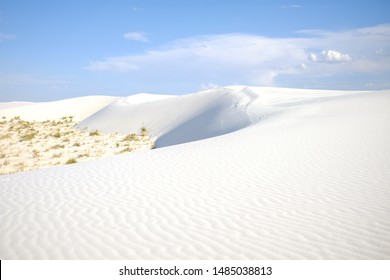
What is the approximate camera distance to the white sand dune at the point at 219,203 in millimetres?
3312

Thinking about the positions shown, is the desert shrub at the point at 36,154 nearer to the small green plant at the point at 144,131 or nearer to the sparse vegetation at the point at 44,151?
the sparse vegetation at the point at 44,151

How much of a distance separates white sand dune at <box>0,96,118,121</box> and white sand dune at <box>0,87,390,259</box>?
35.5m

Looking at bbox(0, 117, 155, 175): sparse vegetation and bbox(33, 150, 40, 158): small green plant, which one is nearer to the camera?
bbox(0, 117, 155, 175): sparse vegetation

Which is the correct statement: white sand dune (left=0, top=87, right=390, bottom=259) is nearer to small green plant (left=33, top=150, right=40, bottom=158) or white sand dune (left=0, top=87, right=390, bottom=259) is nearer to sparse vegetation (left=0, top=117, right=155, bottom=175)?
sparse vegetation (left=0, top=117, right=155, bottom=175)

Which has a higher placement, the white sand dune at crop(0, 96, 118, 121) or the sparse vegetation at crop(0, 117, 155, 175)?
the white sand dune at crop(0, 96, 118, 121)

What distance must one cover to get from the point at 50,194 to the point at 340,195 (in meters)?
4.95

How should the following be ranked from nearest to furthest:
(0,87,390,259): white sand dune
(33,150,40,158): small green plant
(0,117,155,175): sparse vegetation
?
(0,87,390,259): white sand dune
(0,117,155,175): sparse vegetation
(33,150,40,158): small green plant

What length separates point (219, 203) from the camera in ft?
14.9

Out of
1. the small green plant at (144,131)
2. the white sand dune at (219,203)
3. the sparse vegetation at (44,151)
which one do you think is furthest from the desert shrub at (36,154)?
the small green plant at (144,131)

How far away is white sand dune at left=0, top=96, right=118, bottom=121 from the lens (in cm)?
3988

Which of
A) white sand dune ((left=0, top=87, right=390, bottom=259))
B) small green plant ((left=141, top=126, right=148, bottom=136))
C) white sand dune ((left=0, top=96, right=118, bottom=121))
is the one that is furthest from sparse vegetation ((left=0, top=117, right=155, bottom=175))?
white sand dune ((left=0, top=96, right=118, bottom=121))

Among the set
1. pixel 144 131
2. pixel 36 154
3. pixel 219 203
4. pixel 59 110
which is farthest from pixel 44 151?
pixel 59 110

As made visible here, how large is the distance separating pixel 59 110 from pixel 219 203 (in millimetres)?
44798

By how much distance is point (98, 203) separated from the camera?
4.79 metres
